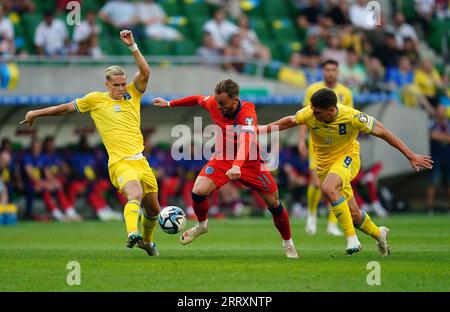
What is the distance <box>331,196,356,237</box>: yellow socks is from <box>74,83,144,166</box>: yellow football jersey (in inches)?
98.5

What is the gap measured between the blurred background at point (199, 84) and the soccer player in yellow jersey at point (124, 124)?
940 centimetres

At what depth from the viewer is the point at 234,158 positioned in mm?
13023

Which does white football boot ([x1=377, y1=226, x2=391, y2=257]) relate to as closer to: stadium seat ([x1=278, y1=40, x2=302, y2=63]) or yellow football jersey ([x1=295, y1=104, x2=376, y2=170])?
yellow football jersey ([x1=295, y1=104, x2=376, y2=170])

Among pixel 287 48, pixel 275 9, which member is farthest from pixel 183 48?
pixel 275 9

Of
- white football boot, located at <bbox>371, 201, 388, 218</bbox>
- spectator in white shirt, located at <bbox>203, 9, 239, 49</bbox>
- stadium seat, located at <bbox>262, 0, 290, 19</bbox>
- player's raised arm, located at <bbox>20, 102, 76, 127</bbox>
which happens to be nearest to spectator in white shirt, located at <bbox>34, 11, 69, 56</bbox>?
spectator in white shirt, located at <bbox>203, 9, 239, 49</bbox>

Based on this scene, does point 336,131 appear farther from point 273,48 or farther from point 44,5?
point 273,48

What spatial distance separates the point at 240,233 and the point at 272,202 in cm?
547

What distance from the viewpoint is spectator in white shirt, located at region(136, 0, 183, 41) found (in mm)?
25953

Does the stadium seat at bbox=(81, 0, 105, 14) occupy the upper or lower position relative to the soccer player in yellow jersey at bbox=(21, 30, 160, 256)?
upper

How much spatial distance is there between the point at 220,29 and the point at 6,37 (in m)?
5.79

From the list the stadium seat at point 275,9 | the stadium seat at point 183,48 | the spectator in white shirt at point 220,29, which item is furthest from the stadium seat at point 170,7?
the stadium seat at point 275,9
